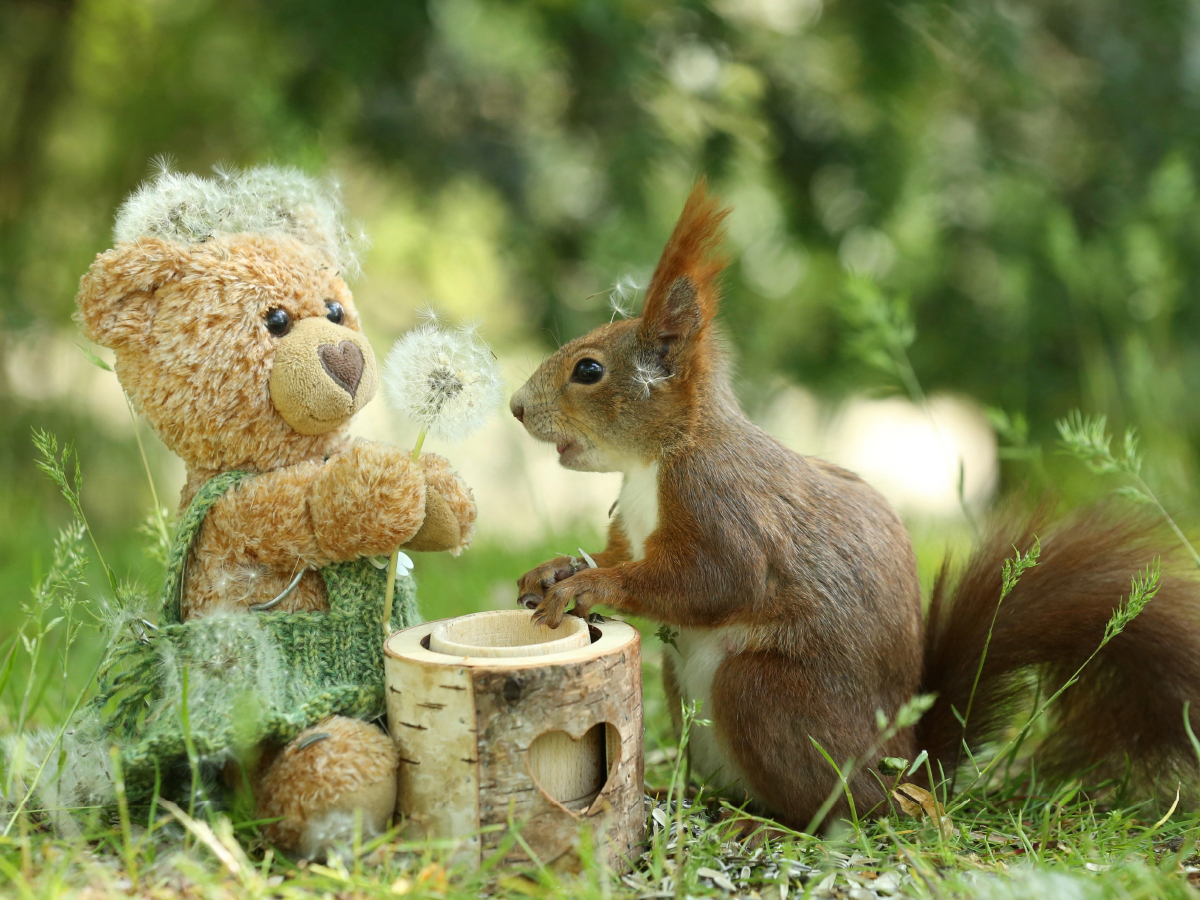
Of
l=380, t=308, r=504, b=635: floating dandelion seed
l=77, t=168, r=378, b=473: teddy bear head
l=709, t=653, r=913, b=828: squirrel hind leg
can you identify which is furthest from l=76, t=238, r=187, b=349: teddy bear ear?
l=709, t=653, r=913, b=828: squirrel hind leg

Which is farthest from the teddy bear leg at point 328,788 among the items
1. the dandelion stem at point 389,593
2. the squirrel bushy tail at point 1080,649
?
the squirrel bushy tail at point 1080,649

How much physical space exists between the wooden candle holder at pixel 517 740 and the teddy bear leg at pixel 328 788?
4cm

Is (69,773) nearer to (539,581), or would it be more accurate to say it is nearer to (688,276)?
(539,581)

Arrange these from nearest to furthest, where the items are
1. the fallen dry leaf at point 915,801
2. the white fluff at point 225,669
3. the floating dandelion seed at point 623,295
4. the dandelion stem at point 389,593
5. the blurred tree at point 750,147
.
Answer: the white fluff at point 225,669, the dandelion stem at point 389,593, the fallen dry leaf at point 915,801, the floating dandelion seed at point 623,295, the blurred tree at point 750,147

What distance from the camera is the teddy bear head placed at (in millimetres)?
Answer: 1279

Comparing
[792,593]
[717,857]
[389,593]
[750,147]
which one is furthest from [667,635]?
[750,147]

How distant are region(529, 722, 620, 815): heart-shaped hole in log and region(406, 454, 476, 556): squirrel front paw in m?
0.30

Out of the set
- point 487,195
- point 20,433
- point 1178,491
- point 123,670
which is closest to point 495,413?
point 123,670

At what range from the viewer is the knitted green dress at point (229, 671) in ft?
3.88

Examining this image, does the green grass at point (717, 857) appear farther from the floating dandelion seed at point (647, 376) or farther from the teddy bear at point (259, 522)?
the floating dandelion seed at point (647, 376)

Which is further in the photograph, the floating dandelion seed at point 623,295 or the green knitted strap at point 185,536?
the floating dandelion seed at point 623,295

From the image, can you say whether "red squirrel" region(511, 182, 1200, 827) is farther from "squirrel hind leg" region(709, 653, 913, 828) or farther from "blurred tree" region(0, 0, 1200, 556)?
"blurred tree" region(0, 0, 1200, 556)

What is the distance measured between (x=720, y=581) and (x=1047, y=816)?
55 centimetres

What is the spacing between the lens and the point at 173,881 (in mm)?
1152
